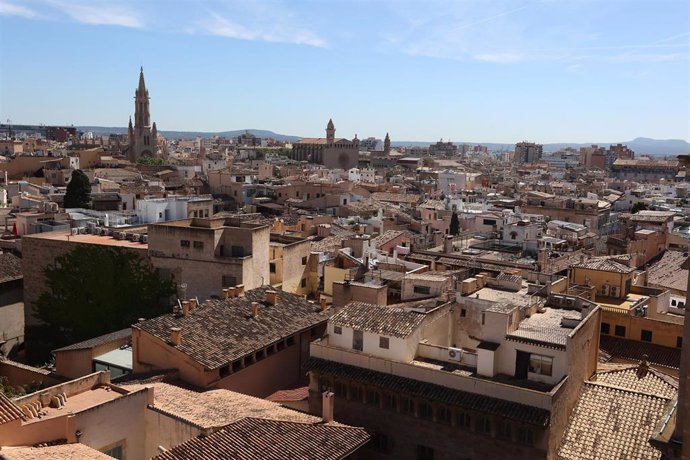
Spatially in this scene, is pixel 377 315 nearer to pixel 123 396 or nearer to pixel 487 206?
pixel 123 396

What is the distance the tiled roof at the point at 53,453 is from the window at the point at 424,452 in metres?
Answer: 7.56

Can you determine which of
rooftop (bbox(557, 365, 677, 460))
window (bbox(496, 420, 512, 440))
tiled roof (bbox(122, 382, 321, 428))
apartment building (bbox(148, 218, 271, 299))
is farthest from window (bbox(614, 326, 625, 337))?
apartment building (bbox(148, 218, 271, 299))

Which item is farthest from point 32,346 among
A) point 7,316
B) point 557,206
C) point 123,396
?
point 557,206

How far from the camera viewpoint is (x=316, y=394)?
1892cm

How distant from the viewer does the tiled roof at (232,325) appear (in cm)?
2009

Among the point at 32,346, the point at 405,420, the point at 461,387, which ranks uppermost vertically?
the point at 461,387

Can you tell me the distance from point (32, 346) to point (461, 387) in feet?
71.3

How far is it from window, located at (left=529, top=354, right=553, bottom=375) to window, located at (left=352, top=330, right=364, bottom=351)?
14.7ft

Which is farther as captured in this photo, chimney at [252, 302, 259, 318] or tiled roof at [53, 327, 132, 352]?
chimney at [252, 302, 259, 318]

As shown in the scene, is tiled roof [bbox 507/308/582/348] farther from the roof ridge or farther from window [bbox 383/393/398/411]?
window [bbox 383/393/398/411]

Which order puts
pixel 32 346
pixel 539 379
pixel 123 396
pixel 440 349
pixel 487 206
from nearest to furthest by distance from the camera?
pixel 123 396 → pixel 539 379 → pixel 440 349 → pixel 32 346 → pixel 487 206

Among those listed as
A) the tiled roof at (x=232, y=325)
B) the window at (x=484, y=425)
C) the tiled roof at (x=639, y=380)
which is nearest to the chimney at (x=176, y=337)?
the tiled roof at (x=232, y=325)

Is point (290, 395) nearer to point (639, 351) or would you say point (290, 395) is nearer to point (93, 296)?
point (639, 351)

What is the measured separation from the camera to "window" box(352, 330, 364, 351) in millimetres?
18906
